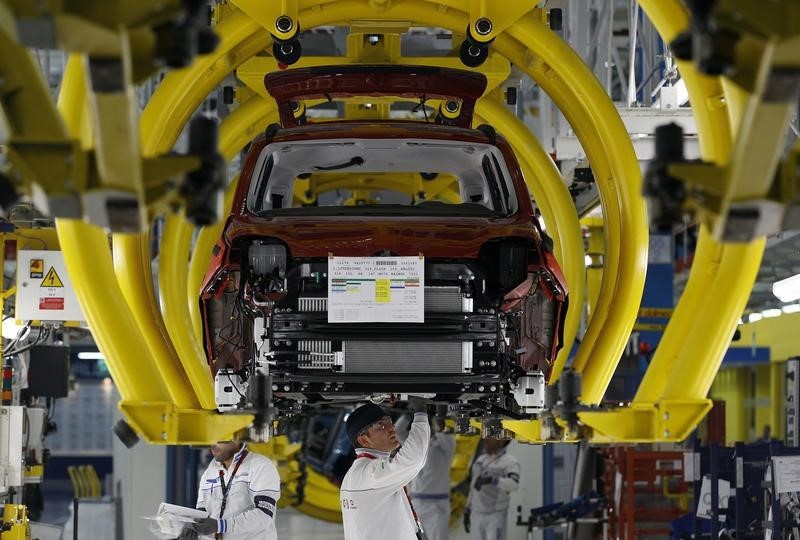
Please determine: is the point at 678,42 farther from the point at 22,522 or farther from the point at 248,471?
the point at 22,522

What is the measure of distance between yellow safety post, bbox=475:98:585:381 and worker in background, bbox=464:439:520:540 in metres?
4.52

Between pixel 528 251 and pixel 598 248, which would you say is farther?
pixel 598 248

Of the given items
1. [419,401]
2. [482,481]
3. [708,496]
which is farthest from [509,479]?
[419,401]

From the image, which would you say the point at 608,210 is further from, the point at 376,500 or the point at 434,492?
the point at 434,492

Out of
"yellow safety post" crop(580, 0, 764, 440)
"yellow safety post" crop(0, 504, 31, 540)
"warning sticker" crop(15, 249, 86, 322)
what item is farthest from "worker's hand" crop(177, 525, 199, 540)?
"yellow safety post" crop(580, 0, 764, 440)

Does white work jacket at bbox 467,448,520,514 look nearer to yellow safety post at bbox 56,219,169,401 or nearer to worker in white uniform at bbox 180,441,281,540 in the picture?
worker in white uniform at bbox 180,441,281,540

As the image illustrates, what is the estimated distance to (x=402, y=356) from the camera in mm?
5637

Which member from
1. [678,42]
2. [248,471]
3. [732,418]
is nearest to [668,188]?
[678,42]

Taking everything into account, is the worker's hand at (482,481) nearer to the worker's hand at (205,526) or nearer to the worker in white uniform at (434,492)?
the worker in white uniform at (434,492)

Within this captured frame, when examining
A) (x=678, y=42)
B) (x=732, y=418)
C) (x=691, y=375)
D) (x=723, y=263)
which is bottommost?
(x=732, y=418)

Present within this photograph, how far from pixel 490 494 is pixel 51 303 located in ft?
18.1

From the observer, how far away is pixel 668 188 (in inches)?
128

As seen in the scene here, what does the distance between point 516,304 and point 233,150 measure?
11.9 feet

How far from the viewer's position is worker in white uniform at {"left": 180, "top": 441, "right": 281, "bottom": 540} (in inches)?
322
